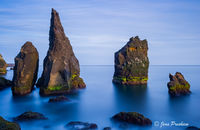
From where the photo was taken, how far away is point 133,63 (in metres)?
55.3

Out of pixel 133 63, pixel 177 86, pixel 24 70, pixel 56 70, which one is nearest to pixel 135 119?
pixel 177 86

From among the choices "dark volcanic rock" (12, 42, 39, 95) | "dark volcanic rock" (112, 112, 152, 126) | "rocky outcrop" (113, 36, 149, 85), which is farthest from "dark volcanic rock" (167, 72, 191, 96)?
"dark volcanic rock" (12, 42, 39, 95)

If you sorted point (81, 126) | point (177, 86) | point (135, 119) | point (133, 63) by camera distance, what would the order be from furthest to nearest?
point (133, 63), point (177, 86), point (135, 119), point (81, 126)

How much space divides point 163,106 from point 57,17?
30.5 meters

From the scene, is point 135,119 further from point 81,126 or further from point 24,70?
point 24,70

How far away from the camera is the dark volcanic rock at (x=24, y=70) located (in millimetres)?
36031

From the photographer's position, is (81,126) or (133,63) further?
(133,63)

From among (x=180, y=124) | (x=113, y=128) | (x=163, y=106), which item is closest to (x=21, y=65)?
(x=113, y=128)

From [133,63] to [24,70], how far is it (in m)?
31.0

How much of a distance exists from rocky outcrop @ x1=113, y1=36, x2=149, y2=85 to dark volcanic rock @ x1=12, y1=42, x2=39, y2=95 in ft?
88.3

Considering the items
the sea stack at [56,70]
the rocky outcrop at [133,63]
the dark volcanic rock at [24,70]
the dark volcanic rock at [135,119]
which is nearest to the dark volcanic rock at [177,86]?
the rocky outcrop at [133,63]

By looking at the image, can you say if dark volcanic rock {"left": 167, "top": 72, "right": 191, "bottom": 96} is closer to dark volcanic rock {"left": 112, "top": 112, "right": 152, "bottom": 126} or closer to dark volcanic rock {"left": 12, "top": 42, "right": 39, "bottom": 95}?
dark volcanic rock {"left": 112, "top": 112, "right": 152, "bottom": 126}

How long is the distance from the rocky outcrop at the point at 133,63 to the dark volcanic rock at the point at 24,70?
2691 centimetres

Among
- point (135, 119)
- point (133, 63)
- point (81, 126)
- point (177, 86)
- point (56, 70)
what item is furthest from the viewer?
point (133, 63)
